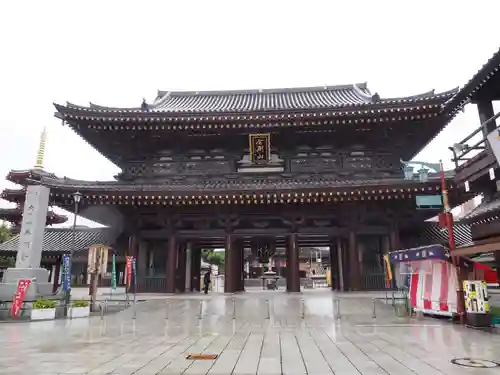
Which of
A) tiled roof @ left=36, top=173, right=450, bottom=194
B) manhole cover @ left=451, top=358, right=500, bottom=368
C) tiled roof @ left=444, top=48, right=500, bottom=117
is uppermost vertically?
tiled roof @ left=444, top=48, right=500, bottom=117

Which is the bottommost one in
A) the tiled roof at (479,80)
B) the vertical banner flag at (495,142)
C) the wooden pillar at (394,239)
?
the wooden pillar at (394,239)

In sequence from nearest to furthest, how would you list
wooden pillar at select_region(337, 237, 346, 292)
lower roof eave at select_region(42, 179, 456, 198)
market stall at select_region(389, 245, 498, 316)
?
market stall at select_region(389, 245, 498, 316) → lower roof eave at select_region(42, 179, 456, 198) → wooden pillar at select_region(337, 237, 346, 292)

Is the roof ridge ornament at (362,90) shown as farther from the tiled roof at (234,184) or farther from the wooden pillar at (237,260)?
the wooden pillar at (237,260)

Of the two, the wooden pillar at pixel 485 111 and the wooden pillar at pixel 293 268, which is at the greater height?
the wooden pillar at pixel 485 111

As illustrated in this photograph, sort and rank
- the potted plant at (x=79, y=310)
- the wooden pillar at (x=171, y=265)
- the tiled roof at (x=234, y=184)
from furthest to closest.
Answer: the wooden pillar at (x=171, y=265) → the tiled roof at (x=234, y=184) → the potted plant at (x=79, y=310)

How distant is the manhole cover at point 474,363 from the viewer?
19.6 ft

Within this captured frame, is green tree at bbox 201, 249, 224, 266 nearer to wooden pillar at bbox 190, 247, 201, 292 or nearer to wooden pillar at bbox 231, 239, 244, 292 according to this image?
wooden pillar at bbox 190, 247, 201, 292

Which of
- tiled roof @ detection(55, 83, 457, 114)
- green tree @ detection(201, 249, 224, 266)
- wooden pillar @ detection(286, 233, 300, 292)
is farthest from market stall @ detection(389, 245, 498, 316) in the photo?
green tree @ detection(201, 249, 224, 266)

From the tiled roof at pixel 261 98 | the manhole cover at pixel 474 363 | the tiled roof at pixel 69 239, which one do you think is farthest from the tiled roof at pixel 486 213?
the tiled roof at pixel 69 239

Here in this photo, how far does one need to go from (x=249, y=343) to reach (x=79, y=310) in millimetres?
8603

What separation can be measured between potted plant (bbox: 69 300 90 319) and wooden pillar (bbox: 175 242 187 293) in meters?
5.89

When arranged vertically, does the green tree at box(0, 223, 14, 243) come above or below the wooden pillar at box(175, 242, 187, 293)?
above

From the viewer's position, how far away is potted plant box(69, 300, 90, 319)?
13.4m

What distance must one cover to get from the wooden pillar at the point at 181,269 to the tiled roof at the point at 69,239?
15.2 ft
